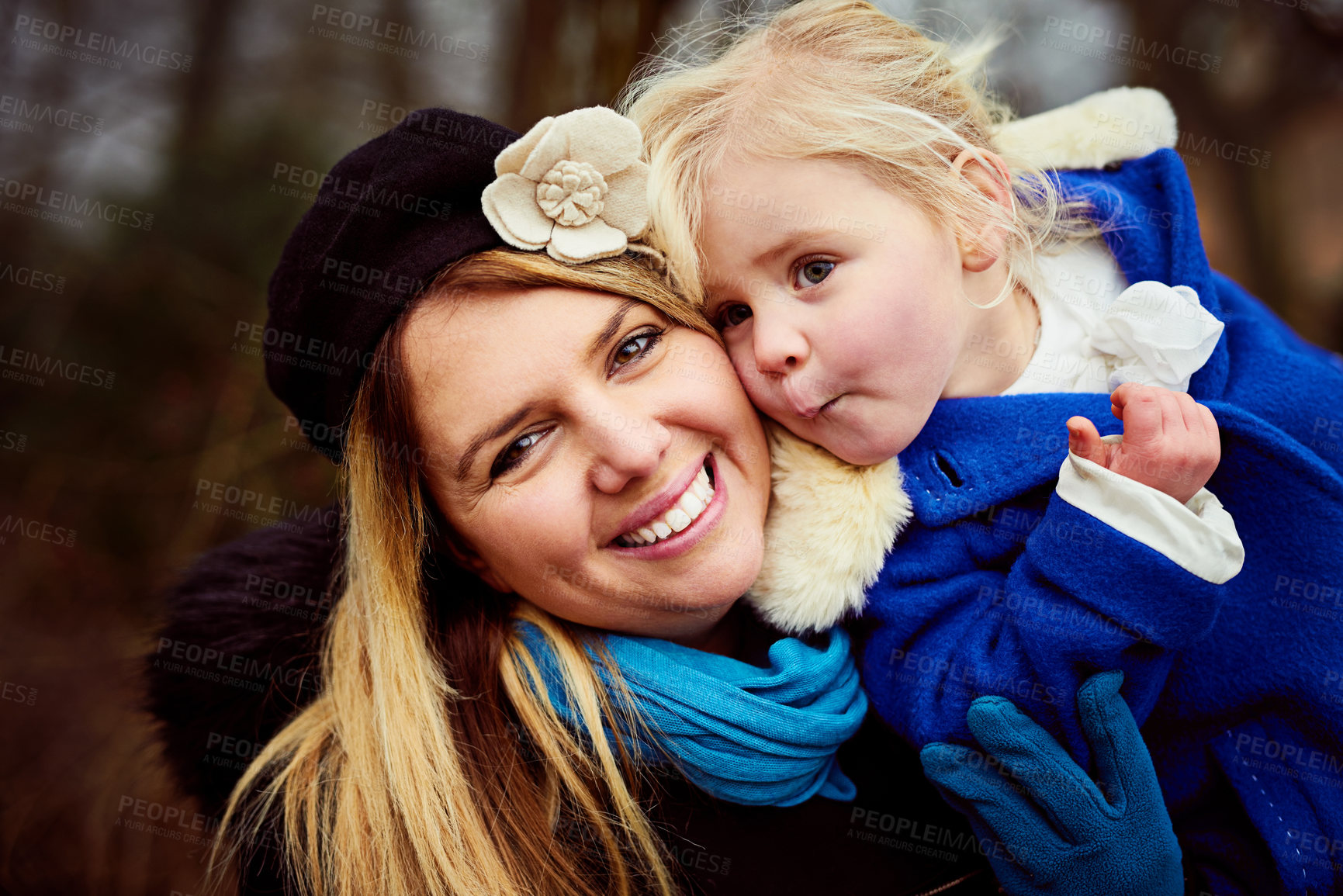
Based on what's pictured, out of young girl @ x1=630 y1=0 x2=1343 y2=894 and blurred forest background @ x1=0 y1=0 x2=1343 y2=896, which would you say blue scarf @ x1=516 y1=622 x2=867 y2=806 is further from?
blurred forest background @ x1=0 y1=0 x2=1343 y2=896

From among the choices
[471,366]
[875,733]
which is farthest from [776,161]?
[875,733]

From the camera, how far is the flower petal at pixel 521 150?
1.55 m

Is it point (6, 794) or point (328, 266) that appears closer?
point (328, 266)

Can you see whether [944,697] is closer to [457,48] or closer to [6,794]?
[457,48]

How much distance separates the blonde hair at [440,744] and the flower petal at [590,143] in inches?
7.4

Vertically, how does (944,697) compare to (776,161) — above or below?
below

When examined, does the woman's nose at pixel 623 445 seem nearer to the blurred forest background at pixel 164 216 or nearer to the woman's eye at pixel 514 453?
the woman's eye at pixel 514 453

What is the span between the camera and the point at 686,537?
1588 millimetres

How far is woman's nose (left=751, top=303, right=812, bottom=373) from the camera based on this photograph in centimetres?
157

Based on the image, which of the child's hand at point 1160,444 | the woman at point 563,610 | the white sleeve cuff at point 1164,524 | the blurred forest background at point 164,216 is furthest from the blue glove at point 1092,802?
the blurred forest background at point 164,216

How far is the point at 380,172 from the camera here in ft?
5.29

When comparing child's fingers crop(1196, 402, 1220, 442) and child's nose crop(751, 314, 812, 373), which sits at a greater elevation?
child's fingers crop(1196, 402, 1220, 442)

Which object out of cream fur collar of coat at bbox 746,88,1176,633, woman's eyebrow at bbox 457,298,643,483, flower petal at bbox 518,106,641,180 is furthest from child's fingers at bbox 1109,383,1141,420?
flower petal at bbox 518,106,641,180

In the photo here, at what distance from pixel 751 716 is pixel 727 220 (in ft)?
3.30
